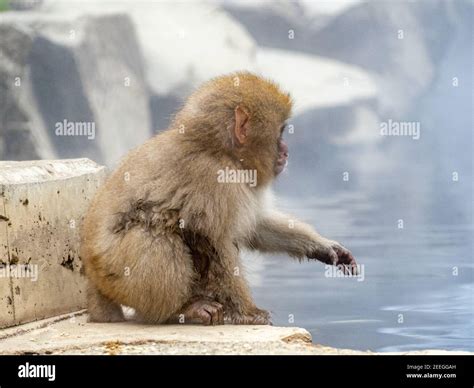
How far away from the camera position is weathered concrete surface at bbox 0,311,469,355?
5.72 metres

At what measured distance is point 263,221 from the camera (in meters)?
7.08

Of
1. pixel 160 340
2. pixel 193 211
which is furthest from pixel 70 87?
pixel 160 340

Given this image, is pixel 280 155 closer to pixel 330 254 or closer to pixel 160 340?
A: pixel 330 254

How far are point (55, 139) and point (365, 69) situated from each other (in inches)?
201

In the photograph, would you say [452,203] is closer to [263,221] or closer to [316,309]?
[316,309]

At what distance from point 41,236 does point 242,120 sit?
1.82 m

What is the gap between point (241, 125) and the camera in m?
6.49

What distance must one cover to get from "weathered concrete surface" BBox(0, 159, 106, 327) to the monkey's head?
120 cm

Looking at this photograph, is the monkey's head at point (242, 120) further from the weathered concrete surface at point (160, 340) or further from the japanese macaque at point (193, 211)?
the weathered concrete surface at point (160, 340)

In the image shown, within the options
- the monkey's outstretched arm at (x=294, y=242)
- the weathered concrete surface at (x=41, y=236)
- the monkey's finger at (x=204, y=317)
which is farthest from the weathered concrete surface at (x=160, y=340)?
the monkey's outstretched arm at (x=294, y=242)

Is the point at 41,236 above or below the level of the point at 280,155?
below

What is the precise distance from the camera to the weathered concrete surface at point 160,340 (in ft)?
18.8

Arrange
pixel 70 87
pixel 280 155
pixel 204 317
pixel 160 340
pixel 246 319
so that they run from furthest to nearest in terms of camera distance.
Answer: pixel 70 87 < pixel 280 155 < pixel 246 319 < pixel 204 317 < pixel 160 340

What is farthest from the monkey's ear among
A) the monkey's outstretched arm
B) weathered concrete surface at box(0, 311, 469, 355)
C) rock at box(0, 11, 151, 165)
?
A: rock at box(0, 11, 151, 165)
